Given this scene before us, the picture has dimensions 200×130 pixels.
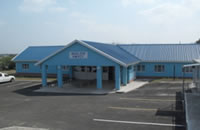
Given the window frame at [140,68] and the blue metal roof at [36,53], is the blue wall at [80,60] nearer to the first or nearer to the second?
the window frame at [140,68]

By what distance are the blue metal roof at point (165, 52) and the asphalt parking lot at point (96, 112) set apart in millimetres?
11714

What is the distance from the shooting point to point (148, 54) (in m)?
30.2

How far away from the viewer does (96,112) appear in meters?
13.0

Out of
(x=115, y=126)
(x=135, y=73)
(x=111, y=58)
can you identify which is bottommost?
(x=115, y=126)

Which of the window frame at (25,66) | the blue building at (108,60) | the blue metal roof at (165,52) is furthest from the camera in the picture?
the window frame at (25,66)

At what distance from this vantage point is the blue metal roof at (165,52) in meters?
28.3

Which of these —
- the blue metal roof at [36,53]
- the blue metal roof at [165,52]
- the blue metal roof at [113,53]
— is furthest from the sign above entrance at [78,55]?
the blue metal roof at [36,53]

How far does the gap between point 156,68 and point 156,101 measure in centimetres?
1422

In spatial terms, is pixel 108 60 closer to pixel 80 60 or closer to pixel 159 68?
pixel 80 60

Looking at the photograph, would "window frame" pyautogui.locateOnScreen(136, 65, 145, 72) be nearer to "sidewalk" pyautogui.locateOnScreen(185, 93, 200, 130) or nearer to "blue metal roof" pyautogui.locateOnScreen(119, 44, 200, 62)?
"blue metal roof" pyautogui.locateOnScreen(119, 44, 200, 62)

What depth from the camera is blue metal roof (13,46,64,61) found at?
34.2 meters

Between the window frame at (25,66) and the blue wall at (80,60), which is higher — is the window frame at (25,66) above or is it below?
below

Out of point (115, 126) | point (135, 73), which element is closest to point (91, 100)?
point (115, 126)

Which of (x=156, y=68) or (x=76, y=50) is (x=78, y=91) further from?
(x=156, y=68)
